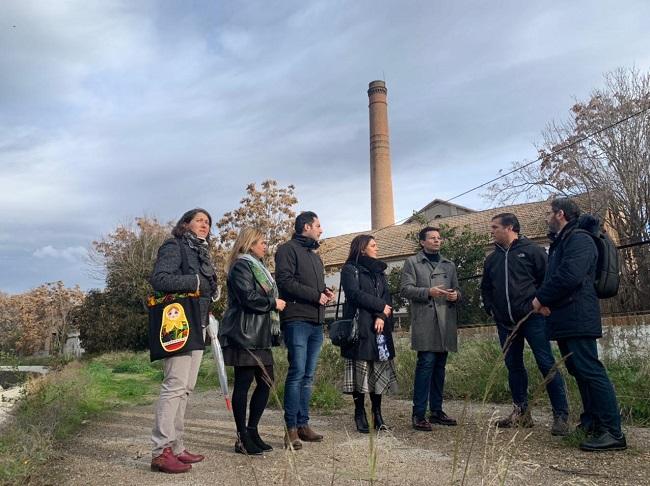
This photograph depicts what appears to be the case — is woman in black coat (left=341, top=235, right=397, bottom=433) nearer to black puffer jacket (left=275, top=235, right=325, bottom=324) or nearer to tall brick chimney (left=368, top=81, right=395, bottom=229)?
black puffer jacket (left=275, top=235, right=325, bottom=324)

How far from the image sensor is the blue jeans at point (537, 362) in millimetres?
4652

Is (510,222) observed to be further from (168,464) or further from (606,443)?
(168,464)

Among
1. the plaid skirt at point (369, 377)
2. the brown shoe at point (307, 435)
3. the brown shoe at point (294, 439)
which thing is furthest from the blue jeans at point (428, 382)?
the brown shoe at point (294, 439)

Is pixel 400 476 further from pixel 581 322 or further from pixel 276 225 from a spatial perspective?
pixel 276 225

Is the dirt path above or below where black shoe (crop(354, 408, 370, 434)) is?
below

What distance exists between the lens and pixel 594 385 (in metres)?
4.01

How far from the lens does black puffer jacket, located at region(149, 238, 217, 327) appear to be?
3836mm

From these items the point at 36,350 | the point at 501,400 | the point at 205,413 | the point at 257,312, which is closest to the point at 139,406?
the point at 205,413

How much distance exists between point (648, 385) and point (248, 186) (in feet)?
71.9

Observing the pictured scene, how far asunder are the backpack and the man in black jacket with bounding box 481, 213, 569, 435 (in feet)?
2.23

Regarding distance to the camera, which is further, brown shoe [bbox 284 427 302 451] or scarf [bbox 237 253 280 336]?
scarf [bbox 237 253 280 336]

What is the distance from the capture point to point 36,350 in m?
47.5

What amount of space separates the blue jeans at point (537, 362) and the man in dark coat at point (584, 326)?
0.30 metres

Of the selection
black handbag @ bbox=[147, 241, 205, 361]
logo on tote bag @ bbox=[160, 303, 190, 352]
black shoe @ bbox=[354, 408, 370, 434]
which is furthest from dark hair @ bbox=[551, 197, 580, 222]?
logo on tote bag @ bbox=[160, 303, 190, 352]
